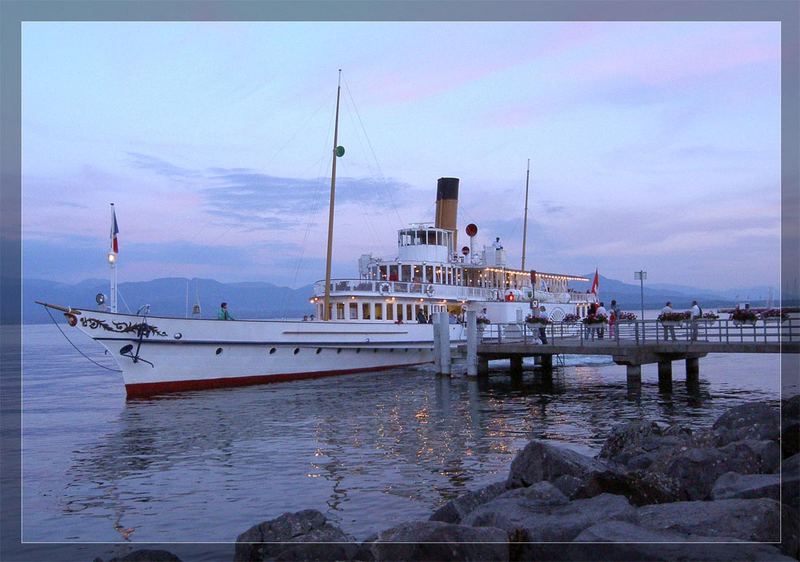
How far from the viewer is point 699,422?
18.6 meters

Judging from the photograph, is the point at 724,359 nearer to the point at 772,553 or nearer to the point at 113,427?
the point at 113,427

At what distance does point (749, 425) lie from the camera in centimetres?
1366

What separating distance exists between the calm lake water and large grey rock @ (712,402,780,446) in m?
2.65

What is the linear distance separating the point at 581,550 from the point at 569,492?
2758mm

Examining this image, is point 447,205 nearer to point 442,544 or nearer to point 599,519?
point 599,519

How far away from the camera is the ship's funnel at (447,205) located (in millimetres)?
41531

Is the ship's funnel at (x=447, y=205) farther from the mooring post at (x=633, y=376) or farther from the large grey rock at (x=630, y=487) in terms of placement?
the large grey rock at (x=630, y=487)

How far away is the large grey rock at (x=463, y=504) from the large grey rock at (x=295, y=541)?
1.30 meters

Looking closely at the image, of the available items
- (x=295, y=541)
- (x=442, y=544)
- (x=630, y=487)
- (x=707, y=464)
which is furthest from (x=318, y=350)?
(x=442, y=544)

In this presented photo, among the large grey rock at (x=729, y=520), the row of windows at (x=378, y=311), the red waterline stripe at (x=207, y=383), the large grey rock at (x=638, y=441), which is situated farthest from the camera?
the row of windows at (x=378, y=311)

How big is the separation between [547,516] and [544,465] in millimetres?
2388

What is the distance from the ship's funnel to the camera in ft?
136

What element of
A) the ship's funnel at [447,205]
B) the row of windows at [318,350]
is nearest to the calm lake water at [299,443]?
the row of windows at [318,350]

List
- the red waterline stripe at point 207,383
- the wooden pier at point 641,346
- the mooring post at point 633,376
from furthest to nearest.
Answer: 1. the red waterline stripe at point 207,383
2. the mooring post at point 633,376
3. the wooden pier at point 641,346
